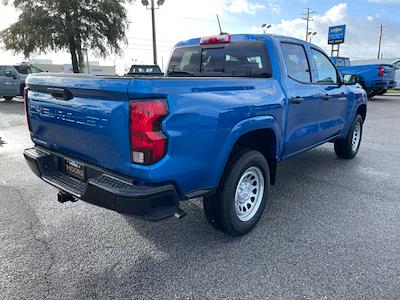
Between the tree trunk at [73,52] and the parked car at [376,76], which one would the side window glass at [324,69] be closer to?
the parked car at [376,76]

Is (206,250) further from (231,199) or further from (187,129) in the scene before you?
(187,129)

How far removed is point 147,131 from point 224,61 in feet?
6.89

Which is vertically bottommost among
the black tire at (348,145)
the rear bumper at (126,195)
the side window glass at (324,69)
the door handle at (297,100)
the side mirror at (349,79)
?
the black tire at (348,145)

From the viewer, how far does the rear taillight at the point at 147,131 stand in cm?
227

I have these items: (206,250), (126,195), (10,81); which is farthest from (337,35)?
(126,195)

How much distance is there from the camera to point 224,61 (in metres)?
4.05

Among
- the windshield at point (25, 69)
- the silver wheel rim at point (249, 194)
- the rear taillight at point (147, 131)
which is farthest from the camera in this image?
the windshield at point (25, 69)

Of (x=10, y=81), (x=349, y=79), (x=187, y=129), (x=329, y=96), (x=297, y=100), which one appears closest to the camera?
(x=187, y=129)

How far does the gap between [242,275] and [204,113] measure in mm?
1335

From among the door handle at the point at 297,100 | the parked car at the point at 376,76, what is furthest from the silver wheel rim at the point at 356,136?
the parked car at the point at 376,76

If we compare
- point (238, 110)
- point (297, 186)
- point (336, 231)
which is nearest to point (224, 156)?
point (238, 110)

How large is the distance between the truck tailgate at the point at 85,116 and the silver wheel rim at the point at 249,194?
132cm

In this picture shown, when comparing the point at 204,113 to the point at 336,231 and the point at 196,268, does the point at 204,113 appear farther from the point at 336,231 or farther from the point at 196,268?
the point at 336,231

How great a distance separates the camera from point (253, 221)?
3398mm
